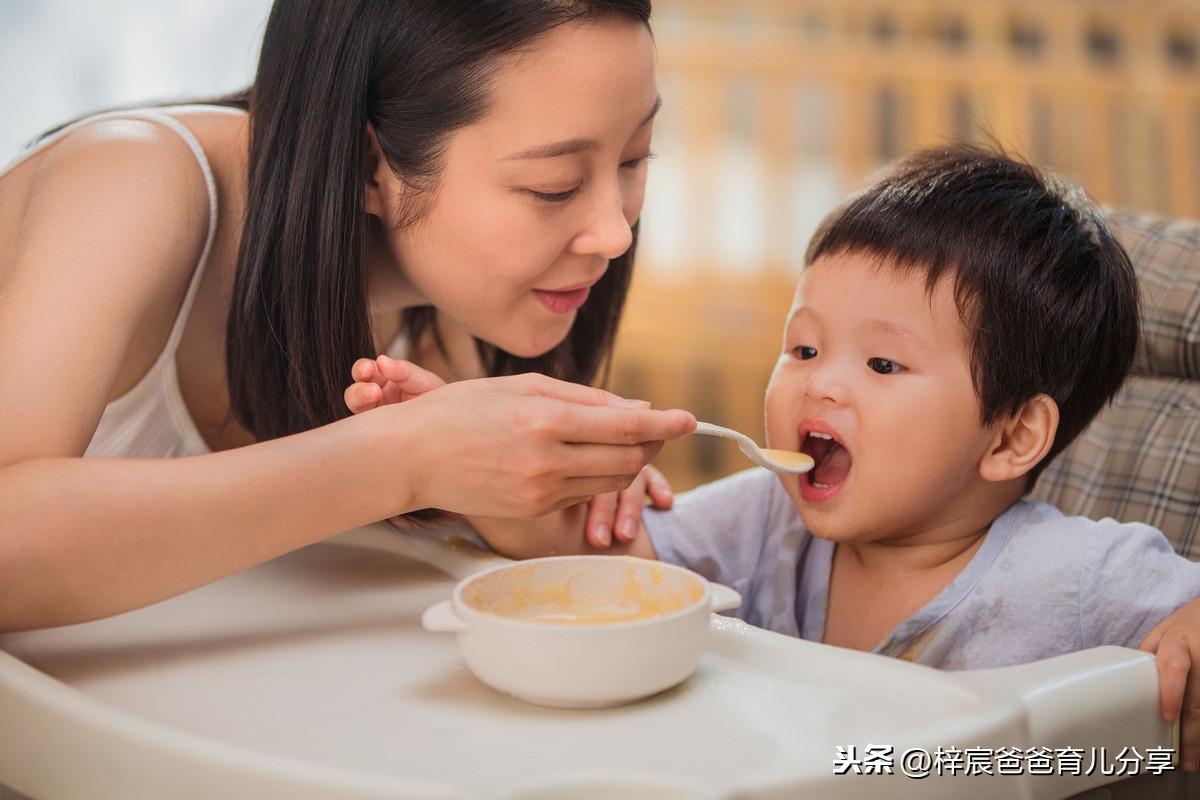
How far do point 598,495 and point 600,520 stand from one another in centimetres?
6

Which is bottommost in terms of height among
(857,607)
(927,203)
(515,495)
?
(857,607)

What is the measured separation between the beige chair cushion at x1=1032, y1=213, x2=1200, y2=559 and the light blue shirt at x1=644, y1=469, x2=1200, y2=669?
0.18 meters

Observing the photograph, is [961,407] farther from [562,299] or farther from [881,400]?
[562,299]

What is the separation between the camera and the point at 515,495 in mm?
894

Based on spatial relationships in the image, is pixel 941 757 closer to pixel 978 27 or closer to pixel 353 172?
pixel 353 172

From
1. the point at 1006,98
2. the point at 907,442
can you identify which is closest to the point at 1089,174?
the point at 1006,98

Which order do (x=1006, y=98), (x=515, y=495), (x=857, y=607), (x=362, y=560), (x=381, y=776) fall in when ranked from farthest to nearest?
(x=1006, y=98) < (x=857, y=607) < (x=362, y=560) < (x=515, y=495) < (x=381, y=776)

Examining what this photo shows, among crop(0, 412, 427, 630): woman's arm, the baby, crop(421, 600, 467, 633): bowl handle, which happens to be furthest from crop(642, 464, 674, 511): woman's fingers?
crop(421, 600, 467, 633): bowl handle

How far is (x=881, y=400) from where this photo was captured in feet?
3.69

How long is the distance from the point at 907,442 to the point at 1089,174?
2.59 m

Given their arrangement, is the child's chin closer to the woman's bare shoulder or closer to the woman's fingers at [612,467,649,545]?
the woman's fingers at [612,467,649,545]

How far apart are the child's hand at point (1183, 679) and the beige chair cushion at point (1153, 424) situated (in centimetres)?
43

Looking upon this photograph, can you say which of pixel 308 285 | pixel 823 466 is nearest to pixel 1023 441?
pixel 823 466

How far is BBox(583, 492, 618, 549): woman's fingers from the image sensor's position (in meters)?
1.22
